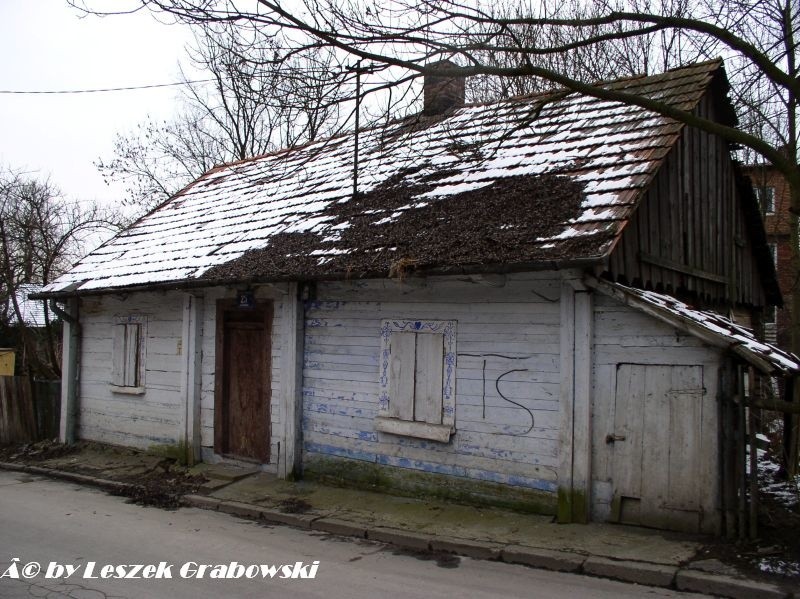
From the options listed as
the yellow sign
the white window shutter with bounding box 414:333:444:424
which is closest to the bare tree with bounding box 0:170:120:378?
the yellow sign

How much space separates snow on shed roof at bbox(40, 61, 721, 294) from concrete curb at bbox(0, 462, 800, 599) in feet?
9.32

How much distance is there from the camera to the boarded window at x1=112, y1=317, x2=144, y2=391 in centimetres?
1239

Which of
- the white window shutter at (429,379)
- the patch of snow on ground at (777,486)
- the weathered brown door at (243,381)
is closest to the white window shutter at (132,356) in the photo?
the weathered brown door at (243,381)

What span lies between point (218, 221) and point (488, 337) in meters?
7.14

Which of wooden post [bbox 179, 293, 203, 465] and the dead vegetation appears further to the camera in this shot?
wooden post [bbox 179, 293, 203, 465]

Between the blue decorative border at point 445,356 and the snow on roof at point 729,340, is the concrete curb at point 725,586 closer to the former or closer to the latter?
the snow on roof at point 729,340

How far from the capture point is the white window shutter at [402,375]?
28.2 ft

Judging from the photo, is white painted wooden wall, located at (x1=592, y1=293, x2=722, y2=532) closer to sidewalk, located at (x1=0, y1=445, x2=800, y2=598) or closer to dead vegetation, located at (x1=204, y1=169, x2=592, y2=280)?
sidewalk, located at (x1=0, y1=445, x2=800, y2=598)

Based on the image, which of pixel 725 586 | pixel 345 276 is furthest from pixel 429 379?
pixel 725 586

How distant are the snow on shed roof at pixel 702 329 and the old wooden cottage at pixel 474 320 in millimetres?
21

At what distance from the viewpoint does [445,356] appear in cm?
834

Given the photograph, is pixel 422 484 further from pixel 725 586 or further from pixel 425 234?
pixel 725 586

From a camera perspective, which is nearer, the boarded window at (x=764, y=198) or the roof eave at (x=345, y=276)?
the roof eave at (x=345, y=276)

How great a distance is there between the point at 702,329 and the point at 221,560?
16.7 feet
